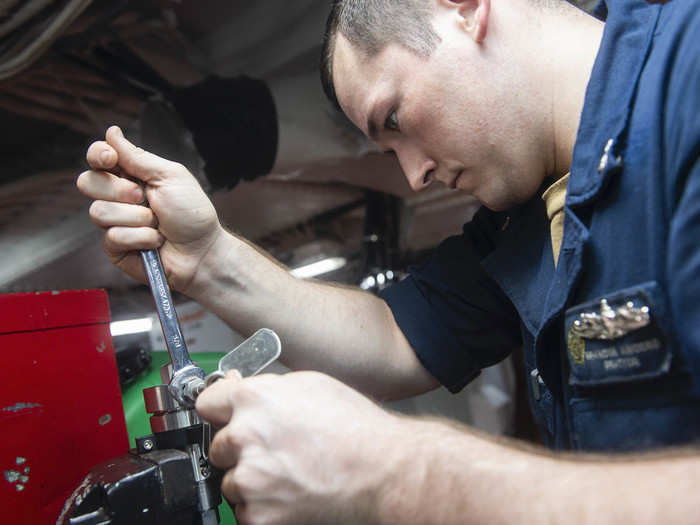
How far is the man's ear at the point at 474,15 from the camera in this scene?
73 cm

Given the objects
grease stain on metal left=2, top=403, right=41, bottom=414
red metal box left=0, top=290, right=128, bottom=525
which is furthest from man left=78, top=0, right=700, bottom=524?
grease stain on metal left=2, top=403, right=41, bottom=414

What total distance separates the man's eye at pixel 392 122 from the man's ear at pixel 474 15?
0.15 meters

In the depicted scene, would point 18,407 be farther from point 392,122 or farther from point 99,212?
point 392,122

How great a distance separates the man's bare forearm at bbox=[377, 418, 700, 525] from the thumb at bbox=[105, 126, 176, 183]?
46cm

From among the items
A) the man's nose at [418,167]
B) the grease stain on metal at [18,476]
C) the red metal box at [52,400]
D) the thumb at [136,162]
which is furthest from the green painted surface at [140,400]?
the man's nose at [418,167]

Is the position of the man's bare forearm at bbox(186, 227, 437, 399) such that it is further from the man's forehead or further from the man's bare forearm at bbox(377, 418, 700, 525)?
the man's bare forearm at bbox(377, 418, 700, 525)

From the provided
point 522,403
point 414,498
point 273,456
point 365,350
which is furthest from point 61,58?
point 522,403

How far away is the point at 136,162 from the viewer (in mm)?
683

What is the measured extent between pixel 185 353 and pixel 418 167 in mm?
443

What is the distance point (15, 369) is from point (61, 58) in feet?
2.26

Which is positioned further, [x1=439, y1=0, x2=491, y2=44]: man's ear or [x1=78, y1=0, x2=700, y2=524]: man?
[x1=439, y1=0, x2=491, y2=44]: man's ear

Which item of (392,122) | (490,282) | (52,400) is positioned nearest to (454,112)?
(392,122)

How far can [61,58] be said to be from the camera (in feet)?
3.36

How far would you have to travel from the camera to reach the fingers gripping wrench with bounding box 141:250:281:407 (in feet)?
1.78
